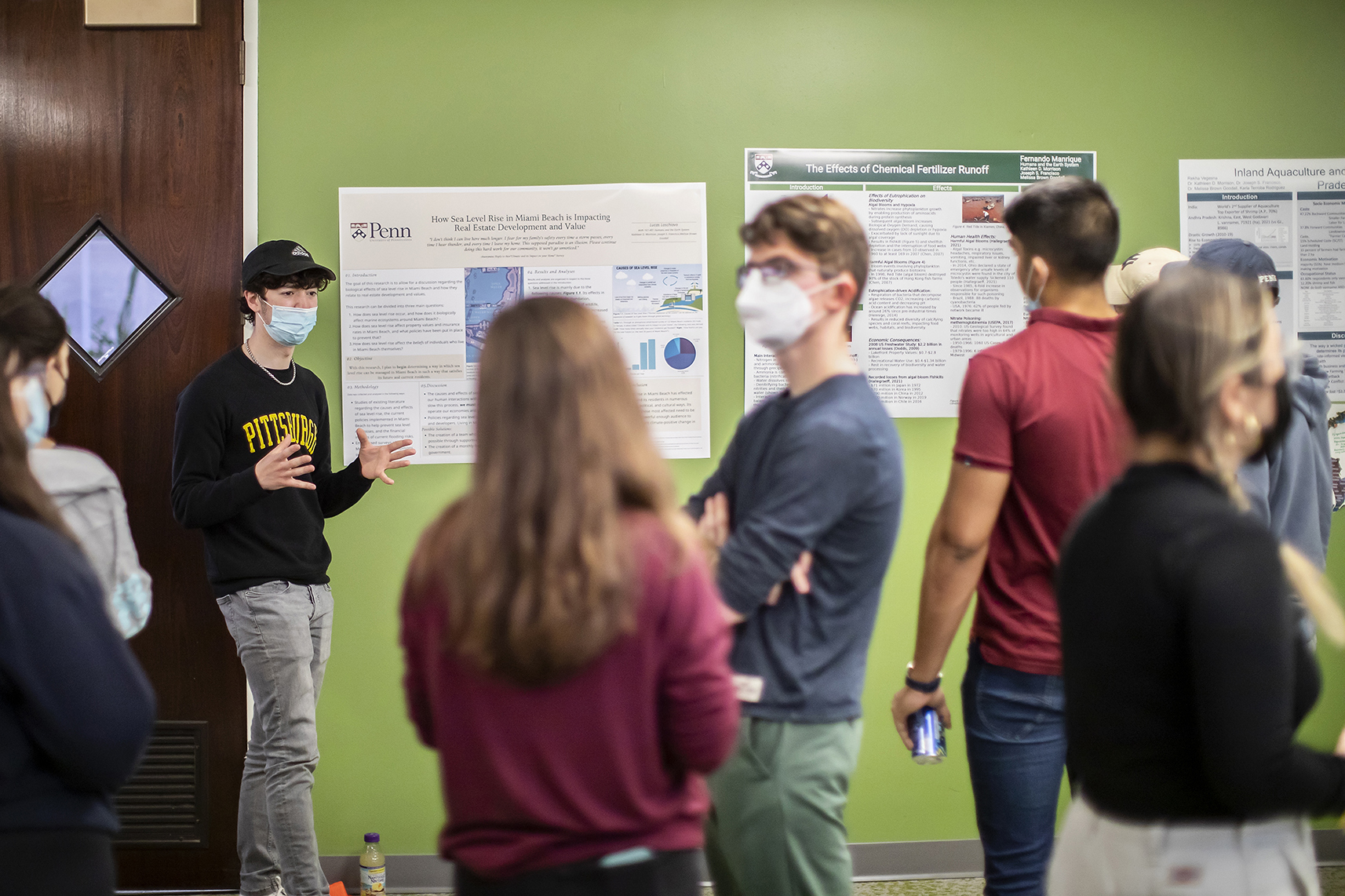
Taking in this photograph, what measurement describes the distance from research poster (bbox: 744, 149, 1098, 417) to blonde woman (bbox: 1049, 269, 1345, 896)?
2.06 meters

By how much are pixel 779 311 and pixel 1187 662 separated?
76cm

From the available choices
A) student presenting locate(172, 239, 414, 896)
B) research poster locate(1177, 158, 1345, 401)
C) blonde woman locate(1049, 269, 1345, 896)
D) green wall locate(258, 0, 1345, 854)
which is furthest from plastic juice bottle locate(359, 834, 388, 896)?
research poster locate(1177, 158, 1345, 401)

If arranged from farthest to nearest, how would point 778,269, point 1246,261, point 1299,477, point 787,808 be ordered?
point 1246,261 → point 1299,477 → point 778,269 → point 787,808

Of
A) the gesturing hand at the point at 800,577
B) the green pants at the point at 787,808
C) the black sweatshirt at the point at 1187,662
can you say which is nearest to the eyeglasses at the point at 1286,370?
the black sweatshirt at the point at 1187,662

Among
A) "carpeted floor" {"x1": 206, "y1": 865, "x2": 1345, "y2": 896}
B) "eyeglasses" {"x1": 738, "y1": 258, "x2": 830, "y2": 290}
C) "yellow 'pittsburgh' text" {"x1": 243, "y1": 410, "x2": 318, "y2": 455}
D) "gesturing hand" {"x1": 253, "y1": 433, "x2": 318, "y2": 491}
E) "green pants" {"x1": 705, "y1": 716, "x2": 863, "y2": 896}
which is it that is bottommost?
"carpeted floor" {"x1": 206, "y1": 865, "x2": 1345, "y2": 896}

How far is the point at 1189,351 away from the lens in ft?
3.48

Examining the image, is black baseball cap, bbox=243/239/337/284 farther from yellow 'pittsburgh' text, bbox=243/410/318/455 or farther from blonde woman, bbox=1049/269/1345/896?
blonde woman, bbox=1049/269/1345/896

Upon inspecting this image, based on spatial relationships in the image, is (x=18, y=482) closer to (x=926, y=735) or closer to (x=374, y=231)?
(x=926, y=735)

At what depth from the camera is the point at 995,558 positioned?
1.82 meters

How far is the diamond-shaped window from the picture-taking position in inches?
120

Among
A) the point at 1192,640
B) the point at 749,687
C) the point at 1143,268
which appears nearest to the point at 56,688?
the point at 749,687

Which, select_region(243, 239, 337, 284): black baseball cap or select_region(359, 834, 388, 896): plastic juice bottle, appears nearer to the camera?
select_region(243, 239, 337, 284): black baseball cap

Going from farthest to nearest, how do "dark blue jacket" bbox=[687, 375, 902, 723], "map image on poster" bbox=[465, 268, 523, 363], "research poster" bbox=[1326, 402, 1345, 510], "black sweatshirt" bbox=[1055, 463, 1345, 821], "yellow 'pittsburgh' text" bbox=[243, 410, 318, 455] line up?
"research poster" bbox=[1326, 402, 1345, 510] → "map image on poster" bbox=[465, 268, 523, 363] → "yellow 'pittsburgh' text" bbox=[243, 410, 318, 455] → "dark blue jacket" bbox=[687, 375, 902, 723] → "black sweatshirt" bbox=[1055, 463, 1345, 821]

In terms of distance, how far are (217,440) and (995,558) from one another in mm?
1986
